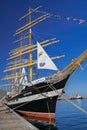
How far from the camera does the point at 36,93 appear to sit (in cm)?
3153

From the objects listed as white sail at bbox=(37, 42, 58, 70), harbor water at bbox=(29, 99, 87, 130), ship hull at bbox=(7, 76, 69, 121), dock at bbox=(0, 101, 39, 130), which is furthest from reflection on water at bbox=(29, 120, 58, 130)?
dock at bbox=(0, 101, 39, 130)

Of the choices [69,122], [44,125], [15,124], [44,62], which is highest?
[44,62]

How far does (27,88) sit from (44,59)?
574 centimetres

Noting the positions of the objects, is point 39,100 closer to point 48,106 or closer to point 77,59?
point 48,106

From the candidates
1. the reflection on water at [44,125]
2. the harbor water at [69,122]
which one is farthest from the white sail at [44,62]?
the harbor water at [69,122]

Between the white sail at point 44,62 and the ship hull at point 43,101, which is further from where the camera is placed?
the ship hull at point 43,101

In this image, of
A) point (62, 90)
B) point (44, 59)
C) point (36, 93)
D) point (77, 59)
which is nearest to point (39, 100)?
point (36, 93)

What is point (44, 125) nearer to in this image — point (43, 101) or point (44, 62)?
point (43, 101)

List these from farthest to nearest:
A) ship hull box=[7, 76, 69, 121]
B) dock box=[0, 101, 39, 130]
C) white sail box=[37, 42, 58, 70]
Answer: ship hull box=[7, 76, 69, 121]
white sail box=[37, 42, 58, 70]
dock box=[0, 101, 39, 130]

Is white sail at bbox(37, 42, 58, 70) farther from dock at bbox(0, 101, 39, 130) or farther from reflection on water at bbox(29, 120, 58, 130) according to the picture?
dock at bbox(0, 101, 39, 130)

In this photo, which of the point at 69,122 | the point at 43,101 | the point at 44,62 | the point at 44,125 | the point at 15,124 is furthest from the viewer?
the point at 43,101

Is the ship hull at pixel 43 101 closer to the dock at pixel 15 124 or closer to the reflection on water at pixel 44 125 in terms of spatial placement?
the reflection on water at pixel 44 125

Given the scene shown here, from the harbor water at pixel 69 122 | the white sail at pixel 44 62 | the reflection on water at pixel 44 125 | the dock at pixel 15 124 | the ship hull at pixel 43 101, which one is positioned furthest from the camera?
the ship hull at pixel 43 101

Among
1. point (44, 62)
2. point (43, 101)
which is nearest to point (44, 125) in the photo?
point (43, 101)
